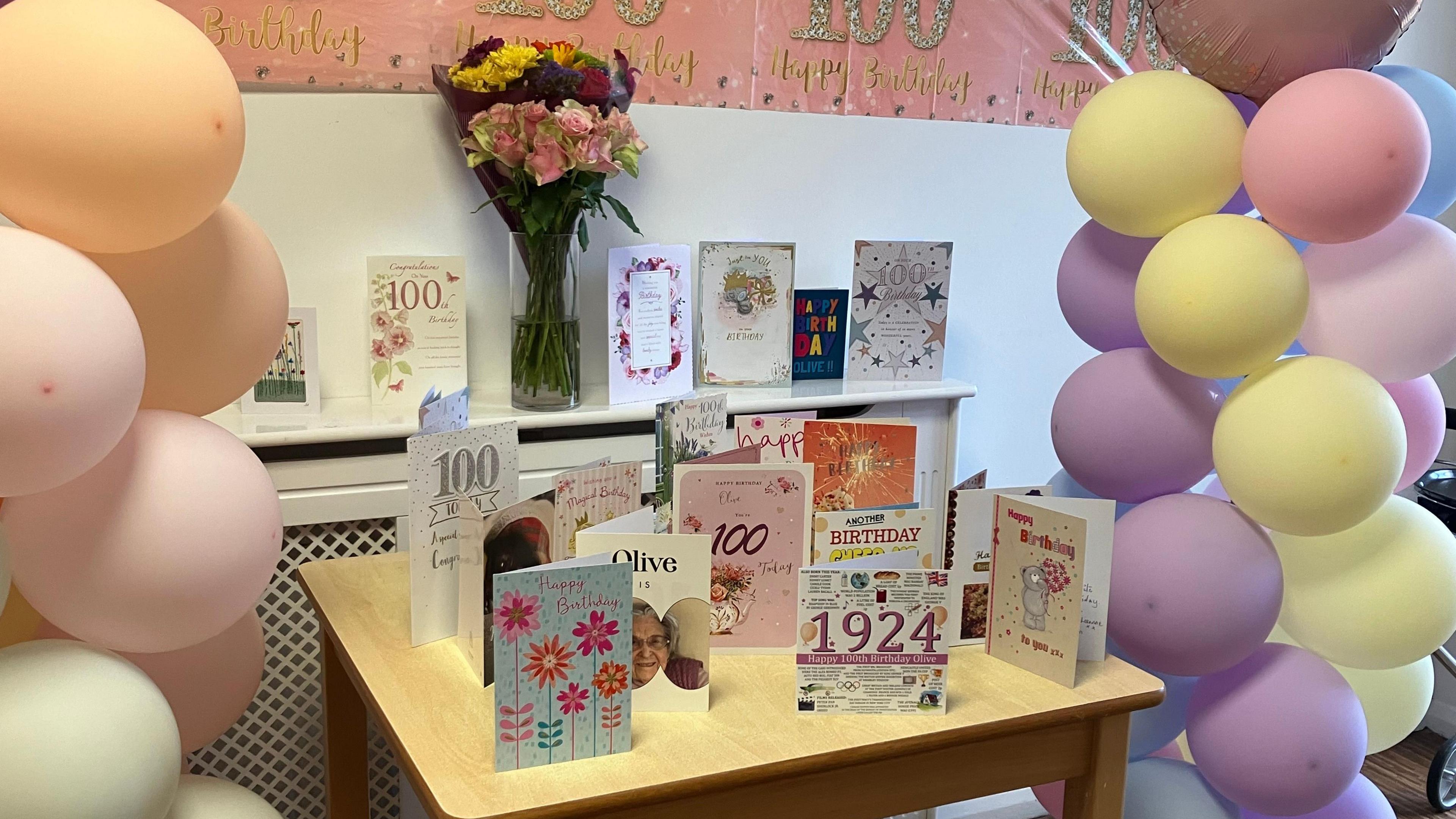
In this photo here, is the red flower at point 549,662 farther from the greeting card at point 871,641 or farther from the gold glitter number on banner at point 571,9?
the gold glitter number on banner at point 571,9

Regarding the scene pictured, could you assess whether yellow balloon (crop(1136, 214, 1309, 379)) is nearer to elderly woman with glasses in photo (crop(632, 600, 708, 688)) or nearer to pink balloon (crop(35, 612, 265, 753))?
elderly woman with glasses in photo (crop(632, 600, 708, 688))

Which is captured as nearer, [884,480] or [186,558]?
[186,558]

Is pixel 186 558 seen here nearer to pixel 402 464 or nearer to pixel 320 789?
pixel 402 464

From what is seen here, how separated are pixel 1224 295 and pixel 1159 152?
0.76 feet

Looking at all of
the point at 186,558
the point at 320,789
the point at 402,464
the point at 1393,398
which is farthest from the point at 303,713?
the point at 1393,398

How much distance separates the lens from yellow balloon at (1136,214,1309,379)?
1.53m

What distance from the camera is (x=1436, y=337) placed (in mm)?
1649

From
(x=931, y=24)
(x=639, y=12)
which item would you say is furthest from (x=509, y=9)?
(x=931, y=24)

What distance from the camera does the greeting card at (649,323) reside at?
2205mm

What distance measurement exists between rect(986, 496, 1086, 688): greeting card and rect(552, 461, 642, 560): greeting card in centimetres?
47

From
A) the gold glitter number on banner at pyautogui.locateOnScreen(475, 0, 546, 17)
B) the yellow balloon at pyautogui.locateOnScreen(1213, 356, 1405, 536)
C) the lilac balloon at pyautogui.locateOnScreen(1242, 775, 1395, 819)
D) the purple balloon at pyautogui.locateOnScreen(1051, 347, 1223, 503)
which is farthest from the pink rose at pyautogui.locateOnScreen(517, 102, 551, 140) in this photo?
the lilac balloon at pyautogui.locateOnScreen(1242, 775, 1395, 819)

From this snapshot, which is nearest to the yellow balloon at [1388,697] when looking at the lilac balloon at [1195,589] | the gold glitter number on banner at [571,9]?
the lilac balloon at [1195,589]

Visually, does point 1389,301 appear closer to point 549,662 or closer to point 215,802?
point 549,662

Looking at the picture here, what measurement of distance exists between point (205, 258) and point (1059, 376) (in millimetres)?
2203
